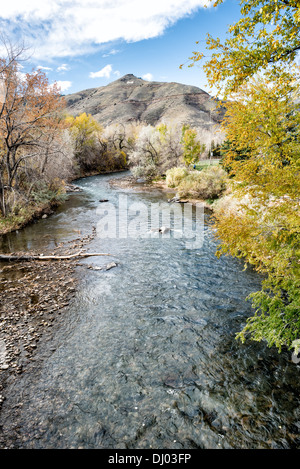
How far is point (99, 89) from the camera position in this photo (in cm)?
16962

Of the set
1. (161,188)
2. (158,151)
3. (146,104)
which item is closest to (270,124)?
(161,188)

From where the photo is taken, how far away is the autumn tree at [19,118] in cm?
1423

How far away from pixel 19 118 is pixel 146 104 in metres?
130

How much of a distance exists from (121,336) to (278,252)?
185 inches

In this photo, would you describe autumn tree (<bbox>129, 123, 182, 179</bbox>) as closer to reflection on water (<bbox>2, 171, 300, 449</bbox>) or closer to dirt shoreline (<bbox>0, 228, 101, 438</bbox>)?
dirt shoreline (<bbox>0, 228, 101, 438</bbox>)

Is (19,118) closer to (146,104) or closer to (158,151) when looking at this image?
(158,151)

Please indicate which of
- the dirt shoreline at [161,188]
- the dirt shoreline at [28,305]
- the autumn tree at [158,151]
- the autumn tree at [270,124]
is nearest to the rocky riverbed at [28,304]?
the dirt shoreline at [28,305]

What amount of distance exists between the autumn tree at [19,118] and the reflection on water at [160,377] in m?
11.1

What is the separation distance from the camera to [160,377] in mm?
5332

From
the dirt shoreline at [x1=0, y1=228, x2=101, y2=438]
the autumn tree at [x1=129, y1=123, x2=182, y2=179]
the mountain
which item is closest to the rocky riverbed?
the dirt shoreline at [x1=0, y1=228, x2=101, y2=438]

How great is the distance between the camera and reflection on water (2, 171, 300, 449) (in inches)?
165
